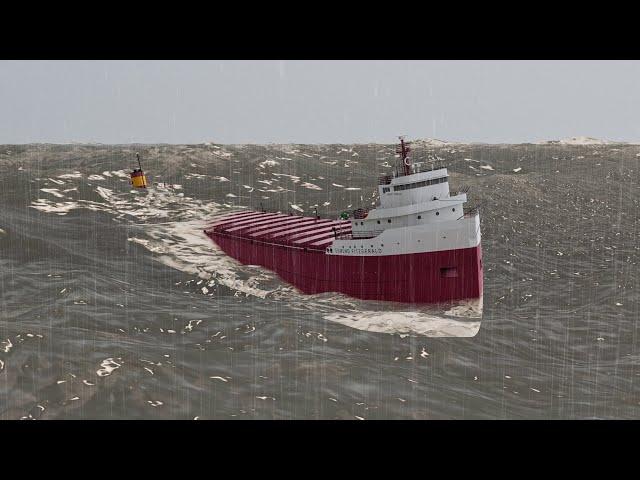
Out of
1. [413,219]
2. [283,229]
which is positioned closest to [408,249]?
[413,219]

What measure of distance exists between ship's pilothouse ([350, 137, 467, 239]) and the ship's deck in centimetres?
375

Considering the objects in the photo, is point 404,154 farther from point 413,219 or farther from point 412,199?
point 413,219

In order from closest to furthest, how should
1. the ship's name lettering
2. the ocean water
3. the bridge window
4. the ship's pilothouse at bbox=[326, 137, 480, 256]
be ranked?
the ocean water → the ship's pilothouse at bbox=[326, 137, 480, 256] → the bridge window → the ship's name lettering

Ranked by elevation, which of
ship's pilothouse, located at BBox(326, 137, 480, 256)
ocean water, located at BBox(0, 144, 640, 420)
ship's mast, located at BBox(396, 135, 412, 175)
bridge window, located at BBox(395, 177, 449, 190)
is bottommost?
ocean water, located at BBox(0, 144, 640, 420)

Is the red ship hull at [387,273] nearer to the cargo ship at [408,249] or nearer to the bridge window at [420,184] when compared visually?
the cargo ship at [408,249]

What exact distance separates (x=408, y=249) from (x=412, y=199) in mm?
2988

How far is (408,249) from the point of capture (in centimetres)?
2525

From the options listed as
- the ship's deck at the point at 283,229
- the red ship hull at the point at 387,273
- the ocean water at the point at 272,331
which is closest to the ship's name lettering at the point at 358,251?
the red ship hull at the point at 387,273

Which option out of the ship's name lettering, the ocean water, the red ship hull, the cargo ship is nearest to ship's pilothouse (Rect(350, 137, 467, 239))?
the cargo ship

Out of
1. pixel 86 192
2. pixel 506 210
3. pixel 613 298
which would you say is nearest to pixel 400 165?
pixel 613 298

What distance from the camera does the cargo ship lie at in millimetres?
24891

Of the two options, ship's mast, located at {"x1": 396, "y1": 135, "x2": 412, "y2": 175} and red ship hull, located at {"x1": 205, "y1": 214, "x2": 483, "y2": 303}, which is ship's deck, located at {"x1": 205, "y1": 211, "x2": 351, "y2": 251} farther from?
ship's mast, located at {"x1": 396, "y1": 135, "x2": 412, "y2": 175}

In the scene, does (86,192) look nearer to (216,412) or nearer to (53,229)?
(53,229)

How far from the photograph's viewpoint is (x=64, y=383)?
13930mm
